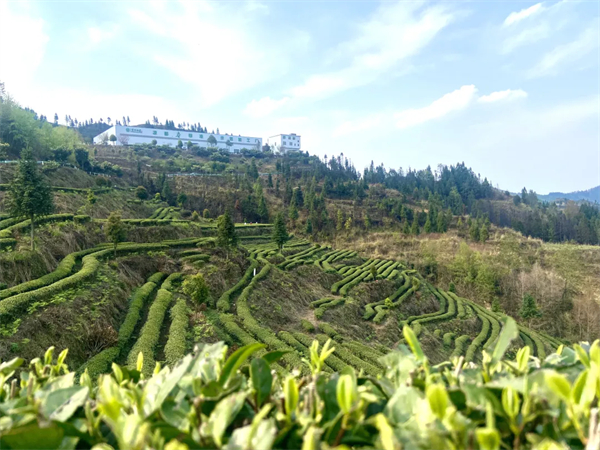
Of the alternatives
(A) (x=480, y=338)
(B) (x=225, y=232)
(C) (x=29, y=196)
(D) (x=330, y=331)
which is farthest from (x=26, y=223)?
(A) (x=480, y=338)

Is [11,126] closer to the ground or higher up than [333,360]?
higher up

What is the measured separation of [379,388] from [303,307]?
15995 mm

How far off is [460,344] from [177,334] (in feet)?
51.4

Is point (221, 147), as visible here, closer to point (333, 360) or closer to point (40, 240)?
point (40, 240)

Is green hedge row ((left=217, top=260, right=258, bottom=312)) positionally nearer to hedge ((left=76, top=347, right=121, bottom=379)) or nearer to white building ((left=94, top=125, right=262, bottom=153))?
hedge ((left=76, top=347, right=121, bottom=379))

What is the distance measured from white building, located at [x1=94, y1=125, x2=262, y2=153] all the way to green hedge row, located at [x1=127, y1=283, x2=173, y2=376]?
70.0m

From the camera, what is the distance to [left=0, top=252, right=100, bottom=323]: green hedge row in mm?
8266

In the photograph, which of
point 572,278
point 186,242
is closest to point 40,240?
point 186,242

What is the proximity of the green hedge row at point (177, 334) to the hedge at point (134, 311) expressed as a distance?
1.13 meters

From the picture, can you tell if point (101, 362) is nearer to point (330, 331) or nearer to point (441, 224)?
point (330, 331)

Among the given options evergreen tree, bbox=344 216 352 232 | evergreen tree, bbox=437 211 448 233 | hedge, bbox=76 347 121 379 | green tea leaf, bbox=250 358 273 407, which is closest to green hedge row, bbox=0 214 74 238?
hedge, bbox=76 347 121 379

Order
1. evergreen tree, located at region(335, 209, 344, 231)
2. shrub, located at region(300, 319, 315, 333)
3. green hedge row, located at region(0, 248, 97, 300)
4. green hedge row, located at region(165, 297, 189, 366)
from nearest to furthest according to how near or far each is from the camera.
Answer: green hedge row, located at region(165, 297, 189, 366), green hedge row, located at region(0, 248, 97, 300), shrub, located at region(300, 319, 315, 333), evergreen tree, located at region(335, 209, 344, 231)

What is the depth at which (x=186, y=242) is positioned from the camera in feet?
59.0

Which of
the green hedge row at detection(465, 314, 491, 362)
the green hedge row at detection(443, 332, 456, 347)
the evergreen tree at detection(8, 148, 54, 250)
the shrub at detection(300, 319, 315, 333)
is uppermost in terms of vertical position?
the evergreen tree at detection(8, 148, 54, 250)
